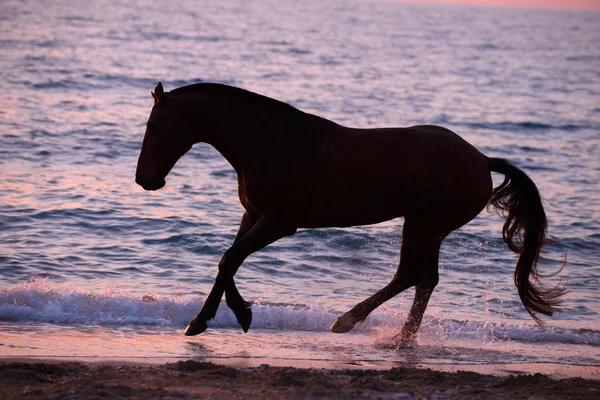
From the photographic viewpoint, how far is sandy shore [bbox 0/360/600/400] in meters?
5.16

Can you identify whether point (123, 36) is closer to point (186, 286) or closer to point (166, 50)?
point (166, 50)

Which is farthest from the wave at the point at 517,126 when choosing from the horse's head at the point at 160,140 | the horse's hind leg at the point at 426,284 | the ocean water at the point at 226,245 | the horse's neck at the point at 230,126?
the horse's head at the point at 160,140

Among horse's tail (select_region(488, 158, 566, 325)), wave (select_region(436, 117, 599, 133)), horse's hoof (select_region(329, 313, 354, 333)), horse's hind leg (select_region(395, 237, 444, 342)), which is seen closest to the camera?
horse's hoof (select_region(329, 313, 354, 333))

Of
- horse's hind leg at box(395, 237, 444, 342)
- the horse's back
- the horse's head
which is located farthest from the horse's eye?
horse's hind leg at box(395, 237, 444, 342)

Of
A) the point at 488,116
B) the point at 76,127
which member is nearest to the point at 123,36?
the point at 488,116

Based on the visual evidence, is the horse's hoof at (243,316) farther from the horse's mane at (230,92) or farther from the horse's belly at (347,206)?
the horse's mane at (230,92)

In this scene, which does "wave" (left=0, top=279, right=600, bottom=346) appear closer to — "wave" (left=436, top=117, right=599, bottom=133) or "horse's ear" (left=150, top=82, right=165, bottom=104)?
"horse's ear" (left=150, top=82, right=165, bottom=104)

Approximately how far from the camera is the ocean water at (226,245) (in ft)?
23.8

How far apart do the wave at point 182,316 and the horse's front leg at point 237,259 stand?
1208 millimetres

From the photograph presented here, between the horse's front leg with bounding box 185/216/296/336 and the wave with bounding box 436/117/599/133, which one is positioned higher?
the wave with bounding box 436/117/599/133

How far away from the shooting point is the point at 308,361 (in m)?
6.50

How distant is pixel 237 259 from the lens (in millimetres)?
6289

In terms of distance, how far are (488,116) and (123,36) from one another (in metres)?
24.1

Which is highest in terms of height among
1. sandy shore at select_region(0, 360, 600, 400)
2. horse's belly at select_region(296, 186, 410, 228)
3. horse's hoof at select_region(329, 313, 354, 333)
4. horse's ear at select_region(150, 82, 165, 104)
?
horse's ear at select_region(150, 82, 165, 104)
